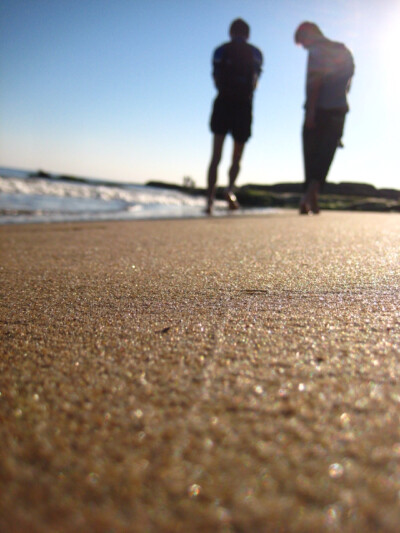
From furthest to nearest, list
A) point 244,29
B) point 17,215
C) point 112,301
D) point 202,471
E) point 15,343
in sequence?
point 244,29 → point 17,215 → point 112,301 → point 15,343 → point 202,471

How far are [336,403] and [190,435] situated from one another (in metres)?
0.12

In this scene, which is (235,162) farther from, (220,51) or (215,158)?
(220,51)

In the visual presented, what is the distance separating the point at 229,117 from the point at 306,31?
1.23 metres

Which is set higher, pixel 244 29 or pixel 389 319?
pixel 244 29

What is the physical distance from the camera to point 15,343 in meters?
0.49

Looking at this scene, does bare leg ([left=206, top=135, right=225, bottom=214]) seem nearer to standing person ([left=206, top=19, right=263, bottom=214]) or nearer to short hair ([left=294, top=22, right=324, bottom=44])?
standing person ([left=206, top=19, right=263, bottom=214])

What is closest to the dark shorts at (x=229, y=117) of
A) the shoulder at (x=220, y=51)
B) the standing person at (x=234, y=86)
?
the standing person at (x=234, y=86)

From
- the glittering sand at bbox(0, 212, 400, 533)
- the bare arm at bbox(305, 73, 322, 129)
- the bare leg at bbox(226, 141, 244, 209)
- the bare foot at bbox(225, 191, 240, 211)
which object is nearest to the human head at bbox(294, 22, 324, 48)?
the bare arm at bbox(305, 73, 322, 129)

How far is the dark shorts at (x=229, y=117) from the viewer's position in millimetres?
4383

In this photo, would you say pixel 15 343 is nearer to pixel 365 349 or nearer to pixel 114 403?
pixel 114 403

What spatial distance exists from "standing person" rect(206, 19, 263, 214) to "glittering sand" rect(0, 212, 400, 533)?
12.9ft

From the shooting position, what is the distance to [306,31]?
445 cm

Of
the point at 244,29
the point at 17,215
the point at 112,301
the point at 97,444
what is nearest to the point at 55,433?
the point at 97,444

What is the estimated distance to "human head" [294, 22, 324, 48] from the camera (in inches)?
173
